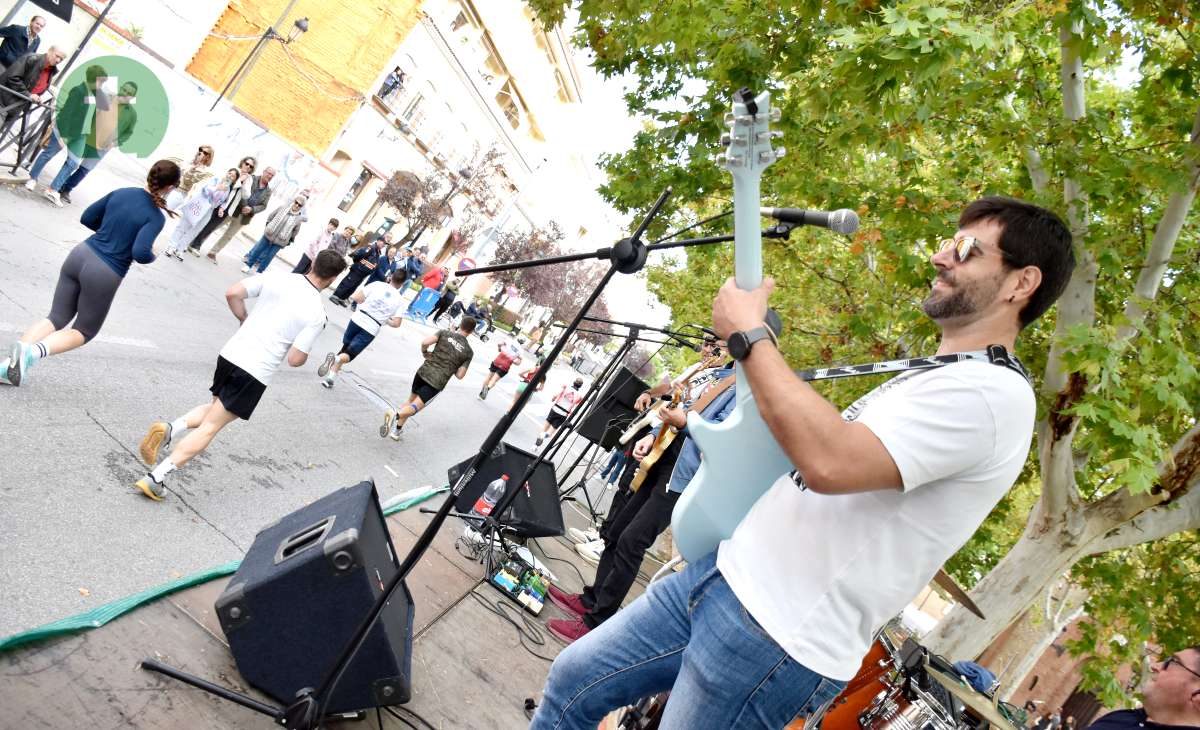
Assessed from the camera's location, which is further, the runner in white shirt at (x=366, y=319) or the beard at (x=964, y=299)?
the runner in white shirt at (x=366, y=319)

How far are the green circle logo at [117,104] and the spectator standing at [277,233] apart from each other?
31.0 ft

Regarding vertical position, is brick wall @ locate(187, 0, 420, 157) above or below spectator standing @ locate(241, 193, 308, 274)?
above

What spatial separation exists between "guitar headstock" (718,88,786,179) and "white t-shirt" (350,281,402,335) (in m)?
9.11

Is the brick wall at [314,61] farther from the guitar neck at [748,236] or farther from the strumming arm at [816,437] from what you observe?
the strumming arm at [816,437]

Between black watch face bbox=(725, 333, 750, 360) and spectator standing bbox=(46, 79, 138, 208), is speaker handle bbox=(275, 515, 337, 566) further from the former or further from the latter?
spectator standing bbox=(46, 79, 138, 208)

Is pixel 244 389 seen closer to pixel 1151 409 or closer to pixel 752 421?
pixel 752 421

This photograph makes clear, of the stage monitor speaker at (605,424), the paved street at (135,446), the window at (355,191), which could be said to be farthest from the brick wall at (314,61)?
the stage monitor speaker at (605,424)

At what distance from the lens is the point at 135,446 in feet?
16.9

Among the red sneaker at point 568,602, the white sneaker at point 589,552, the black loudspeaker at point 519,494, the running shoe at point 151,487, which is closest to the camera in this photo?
the running shoe at point 151,487

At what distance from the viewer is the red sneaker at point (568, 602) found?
18.6ft

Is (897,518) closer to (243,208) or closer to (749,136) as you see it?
(749,136)

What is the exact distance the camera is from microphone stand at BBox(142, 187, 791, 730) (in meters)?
2.29

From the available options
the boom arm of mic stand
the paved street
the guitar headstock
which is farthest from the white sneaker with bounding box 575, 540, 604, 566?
the guitar headstock

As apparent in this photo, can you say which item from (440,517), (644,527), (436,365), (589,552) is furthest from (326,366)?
(440,517)
